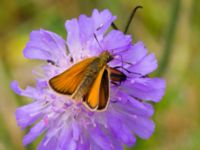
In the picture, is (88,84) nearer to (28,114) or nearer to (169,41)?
(28,114)

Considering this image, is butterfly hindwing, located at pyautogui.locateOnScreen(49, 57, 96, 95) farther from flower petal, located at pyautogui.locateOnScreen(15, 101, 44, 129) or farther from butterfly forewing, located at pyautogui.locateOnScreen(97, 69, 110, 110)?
flower petal, located at pyautogui.locateOnScreen(15, 101, 44, 129)

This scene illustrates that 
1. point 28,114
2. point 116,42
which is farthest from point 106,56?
point 28,114

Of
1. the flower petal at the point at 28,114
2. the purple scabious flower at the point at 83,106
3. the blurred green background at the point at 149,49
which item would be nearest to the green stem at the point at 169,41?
the blurred green background at the point at 149,49

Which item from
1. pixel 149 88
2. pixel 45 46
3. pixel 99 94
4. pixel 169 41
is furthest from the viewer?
pixel 169 41

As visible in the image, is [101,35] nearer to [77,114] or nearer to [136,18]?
[77,114]

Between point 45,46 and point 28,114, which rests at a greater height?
point 45,46

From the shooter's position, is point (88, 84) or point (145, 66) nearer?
point (88, 84)

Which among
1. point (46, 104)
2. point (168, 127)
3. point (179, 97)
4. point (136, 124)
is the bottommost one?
point (168, 127)

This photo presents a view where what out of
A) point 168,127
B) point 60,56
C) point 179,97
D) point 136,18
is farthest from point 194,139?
point 60,56

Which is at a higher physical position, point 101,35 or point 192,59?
point 101,35
